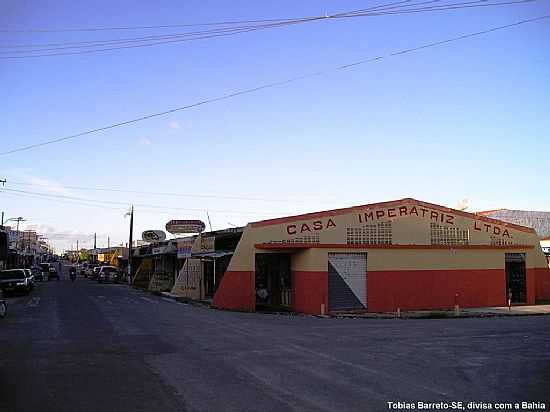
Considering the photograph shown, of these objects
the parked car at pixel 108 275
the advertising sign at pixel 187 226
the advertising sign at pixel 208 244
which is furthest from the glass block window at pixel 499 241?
the parked car at pixel 108 275

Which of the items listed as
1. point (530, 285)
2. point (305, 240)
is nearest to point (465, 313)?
point (530, 285)

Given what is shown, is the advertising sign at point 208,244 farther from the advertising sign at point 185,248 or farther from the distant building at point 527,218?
the distant building at point 527,218

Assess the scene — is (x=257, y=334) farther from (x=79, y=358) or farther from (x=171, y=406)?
(x=171, y=406)

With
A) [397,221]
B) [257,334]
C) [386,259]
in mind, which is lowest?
[257,334]

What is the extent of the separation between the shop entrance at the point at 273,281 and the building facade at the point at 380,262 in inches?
2.2

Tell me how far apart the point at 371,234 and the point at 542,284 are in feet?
40.3

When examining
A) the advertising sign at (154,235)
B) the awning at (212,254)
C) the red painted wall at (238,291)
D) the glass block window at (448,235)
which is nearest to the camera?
the red painted wall at (238,291)

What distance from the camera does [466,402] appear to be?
340 inches

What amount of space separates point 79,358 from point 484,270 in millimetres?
24982

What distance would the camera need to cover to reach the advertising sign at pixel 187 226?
42.8 meters

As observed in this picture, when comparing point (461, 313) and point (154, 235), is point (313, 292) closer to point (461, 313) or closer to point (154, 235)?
point (461, 313)

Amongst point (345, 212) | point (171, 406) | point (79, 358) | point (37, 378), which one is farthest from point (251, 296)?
point (171, 406)

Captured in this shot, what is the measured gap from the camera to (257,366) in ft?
38.2

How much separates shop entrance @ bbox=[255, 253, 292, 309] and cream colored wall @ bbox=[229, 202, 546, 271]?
199 centimetres
